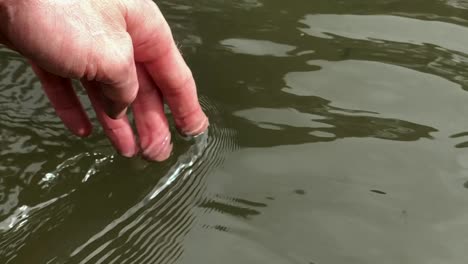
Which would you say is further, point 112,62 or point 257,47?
point 257,47

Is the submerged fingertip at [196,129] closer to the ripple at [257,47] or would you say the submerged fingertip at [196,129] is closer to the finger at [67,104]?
the finger at [67,104]

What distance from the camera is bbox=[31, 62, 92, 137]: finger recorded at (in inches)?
55.1

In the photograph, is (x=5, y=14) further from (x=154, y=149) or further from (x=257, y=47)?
(x=257, y=47)

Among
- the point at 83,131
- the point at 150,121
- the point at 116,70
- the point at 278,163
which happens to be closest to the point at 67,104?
the point at 83,131

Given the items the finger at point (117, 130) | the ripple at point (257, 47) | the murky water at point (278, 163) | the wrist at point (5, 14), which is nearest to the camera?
the wrist at point (5, 14)

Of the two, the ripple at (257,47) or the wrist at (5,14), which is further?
the ripple at (257,47)

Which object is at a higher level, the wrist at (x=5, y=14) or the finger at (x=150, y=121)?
the wrist at (x=5, y=14)

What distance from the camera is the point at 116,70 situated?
3.83ft

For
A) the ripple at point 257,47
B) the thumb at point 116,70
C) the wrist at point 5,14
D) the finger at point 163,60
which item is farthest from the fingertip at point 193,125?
the wrist at point 5,14

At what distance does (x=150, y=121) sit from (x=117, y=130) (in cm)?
7

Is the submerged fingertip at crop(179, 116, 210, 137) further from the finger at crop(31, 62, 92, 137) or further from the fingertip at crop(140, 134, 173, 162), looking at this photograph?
the finger at crop(31, 62, 92, 137)

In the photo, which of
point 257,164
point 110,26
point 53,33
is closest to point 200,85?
Result: point 257,164

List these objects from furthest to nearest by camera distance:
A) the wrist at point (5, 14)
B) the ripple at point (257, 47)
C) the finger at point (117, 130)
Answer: the ripple at point (257, 47) → the finger at point (117, 130) → the wrist at point (5, 14)

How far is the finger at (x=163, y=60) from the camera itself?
4.19ft
